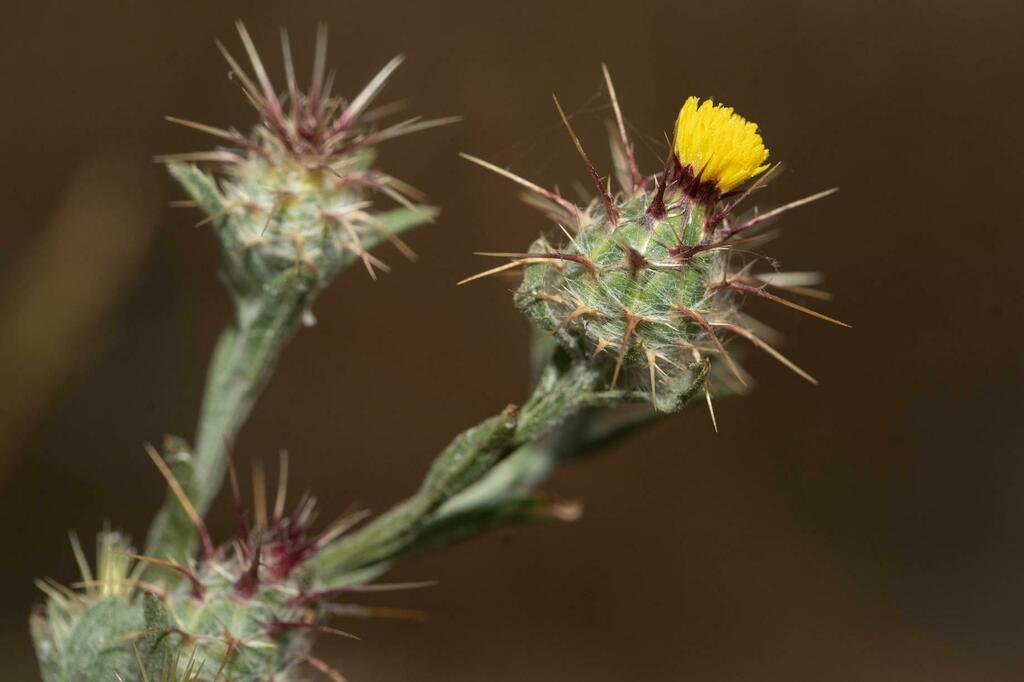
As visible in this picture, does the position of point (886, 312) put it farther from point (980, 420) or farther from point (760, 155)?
point (760, 155)

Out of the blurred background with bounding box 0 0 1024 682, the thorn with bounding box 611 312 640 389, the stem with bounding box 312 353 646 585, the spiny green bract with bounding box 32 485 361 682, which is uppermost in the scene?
the blurred background with bounding box 0 0 1024 682

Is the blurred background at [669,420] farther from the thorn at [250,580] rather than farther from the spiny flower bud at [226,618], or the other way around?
the thorn at [250,580]

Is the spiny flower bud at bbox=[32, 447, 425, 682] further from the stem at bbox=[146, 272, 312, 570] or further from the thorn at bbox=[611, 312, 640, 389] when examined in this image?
the thorn at bbox=[611, 312, 640, 389]

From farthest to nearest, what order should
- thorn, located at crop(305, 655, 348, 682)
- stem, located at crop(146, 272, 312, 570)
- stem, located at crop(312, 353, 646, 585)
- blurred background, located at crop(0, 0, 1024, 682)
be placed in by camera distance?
blurred background, located at crop(0, 0, 1024, 682), stem, located at crop(146, 272, 312, 570), stem, located at crop(312, 353, 646, 585), thorn, located at crop(305, 655, 348, 682)

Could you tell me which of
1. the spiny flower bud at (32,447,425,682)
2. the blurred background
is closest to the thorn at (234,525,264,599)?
the spiny flower bud at (32,447,425,682)

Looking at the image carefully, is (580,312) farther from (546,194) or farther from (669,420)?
(669,420)

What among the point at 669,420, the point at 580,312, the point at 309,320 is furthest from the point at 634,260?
the point at 669,420

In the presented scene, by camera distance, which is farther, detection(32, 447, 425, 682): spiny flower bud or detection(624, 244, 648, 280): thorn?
detection(32, 447, 425, 682): spiny flower bud
